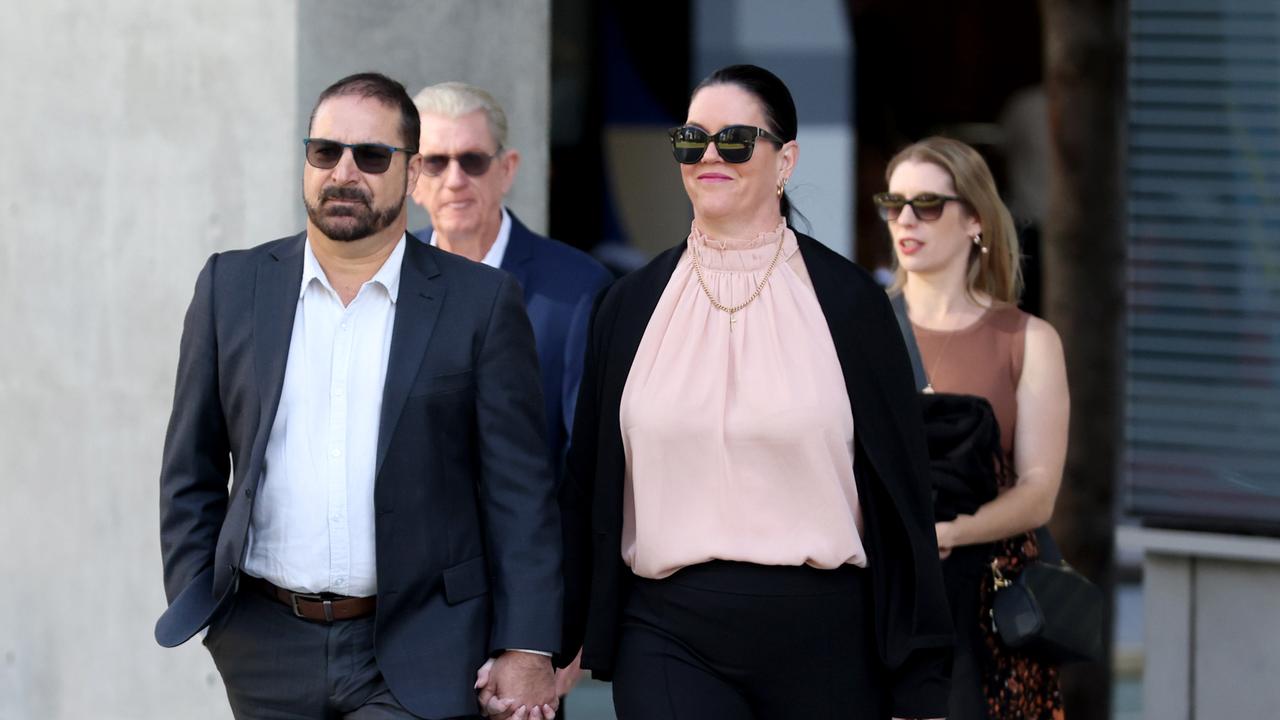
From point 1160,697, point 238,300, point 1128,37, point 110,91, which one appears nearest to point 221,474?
point 238,300

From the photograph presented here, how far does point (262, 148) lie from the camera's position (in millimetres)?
5859

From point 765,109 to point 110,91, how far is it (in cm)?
285

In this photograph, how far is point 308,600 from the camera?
3.81 metres

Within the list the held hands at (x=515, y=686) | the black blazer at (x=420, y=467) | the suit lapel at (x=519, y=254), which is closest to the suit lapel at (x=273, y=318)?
the black blazer at (x=420, y=467)

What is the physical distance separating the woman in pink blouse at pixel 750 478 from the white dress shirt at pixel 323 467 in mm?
516

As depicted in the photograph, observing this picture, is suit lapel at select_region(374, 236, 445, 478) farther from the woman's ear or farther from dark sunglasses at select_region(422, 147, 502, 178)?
dark sunglasses at select_region(422, 147, 502, 178)

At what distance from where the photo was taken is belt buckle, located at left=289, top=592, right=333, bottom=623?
12.4 feet

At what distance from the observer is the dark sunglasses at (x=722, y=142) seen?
13.1ft

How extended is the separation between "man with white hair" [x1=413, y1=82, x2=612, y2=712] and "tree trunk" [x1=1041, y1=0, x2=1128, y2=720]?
3022 mm

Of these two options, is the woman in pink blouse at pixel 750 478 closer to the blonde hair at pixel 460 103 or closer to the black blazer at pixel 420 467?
the black blazer at pixel 420 467

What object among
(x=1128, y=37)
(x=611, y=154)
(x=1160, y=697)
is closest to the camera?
(x=1160, y=697)

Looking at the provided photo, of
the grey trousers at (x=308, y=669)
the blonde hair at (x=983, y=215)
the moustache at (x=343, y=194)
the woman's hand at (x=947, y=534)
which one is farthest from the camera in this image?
the blonde hair at (x=983, y=215)

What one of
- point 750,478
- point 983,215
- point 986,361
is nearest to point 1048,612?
point 986,361

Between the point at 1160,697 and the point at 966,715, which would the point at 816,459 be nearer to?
the point at 966,715
